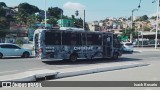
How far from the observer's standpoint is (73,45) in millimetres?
23266

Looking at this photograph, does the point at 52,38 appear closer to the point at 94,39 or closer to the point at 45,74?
the point at 94,39

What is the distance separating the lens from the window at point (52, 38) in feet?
71.1

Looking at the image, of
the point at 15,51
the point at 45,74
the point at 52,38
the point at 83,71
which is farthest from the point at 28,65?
the point at 15,51

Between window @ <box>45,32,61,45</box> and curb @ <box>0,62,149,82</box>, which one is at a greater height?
window @ <box>45,32,61,45</box>

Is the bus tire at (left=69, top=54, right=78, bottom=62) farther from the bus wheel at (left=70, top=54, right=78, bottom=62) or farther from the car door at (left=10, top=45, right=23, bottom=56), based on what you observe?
the car door at (left=10, top=45, right=23, bottom=56)

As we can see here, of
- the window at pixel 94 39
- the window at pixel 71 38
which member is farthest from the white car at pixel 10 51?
the window at pixel 94 39

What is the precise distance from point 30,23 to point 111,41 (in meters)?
80.8

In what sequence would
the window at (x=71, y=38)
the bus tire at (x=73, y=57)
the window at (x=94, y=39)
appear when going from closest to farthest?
the window at (x=71, y=38) < the bus tire at (x=73, y=57) < the window at (x=94, y=39)

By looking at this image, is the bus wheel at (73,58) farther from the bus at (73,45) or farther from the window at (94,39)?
the window at (94,39)

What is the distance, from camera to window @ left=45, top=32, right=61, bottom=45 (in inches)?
853

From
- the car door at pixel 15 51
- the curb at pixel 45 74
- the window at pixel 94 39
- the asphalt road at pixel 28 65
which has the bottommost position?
the asphalt road at pixel 28 65

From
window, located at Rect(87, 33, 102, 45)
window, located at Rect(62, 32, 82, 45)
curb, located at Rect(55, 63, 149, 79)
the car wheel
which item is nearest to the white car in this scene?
the car wheel

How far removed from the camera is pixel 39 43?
2159 cm

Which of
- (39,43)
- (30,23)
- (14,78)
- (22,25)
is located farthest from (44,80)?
(22,25)
